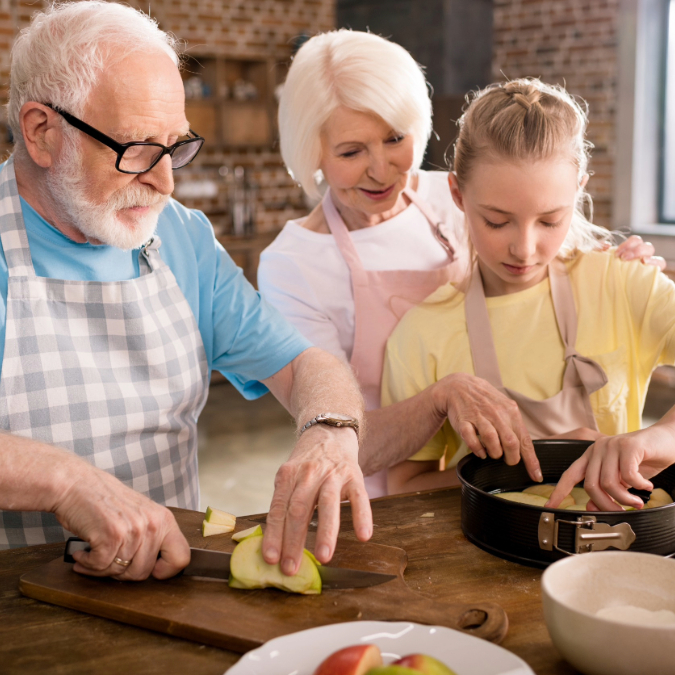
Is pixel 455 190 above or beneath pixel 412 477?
above

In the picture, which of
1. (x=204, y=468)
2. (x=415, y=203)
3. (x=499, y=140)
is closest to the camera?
(x=499, y=140)

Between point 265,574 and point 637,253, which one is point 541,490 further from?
point 637,253

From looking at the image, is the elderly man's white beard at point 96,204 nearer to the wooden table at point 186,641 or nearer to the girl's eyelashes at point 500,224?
the wooden table at point 186,641

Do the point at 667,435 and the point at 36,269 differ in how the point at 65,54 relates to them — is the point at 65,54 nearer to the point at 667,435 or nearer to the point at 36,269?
the point at 36,269

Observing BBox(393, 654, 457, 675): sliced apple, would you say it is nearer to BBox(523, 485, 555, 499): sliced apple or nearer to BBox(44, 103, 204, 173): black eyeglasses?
BBox(523, 485, 555, 499): sliced apple

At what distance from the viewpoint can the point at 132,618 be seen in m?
1.00

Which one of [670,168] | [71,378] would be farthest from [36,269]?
[670,168]

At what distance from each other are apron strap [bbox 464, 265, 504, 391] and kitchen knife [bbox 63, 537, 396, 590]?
671mm

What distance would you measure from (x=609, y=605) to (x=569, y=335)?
2.74 feet

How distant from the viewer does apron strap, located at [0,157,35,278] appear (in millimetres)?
1396

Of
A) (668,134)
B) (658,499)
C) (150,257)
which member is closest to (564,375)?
(658,499)

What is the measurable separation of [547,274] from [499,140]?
35 cm

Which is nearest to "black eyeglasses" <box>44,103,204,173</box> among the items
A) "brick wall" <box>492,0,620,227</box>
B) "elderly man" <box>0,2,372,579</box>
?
"elderly man" <box>0,2,372,579</box>

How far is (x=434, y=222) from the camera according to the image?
214 cm
